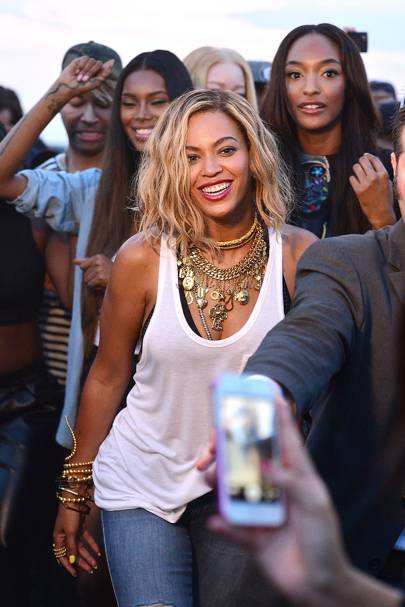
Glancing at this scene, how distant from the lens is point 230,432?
61.6 inches

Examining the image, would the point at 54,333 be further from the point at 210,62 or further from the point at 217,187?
the point at 210,62

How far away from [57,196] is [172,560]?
6.58ft

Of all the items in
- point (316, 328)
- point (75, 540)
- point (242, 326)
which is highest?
point (316, 328)

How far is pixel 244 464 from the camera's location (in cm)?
157

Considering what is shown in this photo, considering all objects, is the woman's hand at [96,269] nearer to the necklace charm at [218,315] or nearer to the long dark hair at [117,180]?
the long dark hair at [117,180]

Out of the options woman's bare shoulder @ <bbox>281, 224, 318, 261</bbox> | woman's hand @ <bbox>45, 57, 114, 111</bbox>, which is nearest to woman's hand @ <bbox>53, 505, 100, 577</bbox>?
woman's bare shoulder @ <bbox>281, 224, 318, 261</bbox>

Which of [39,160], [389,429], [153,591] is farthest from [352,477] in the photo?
[39,160]

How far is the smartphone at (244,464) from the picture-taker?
1559 millimetres

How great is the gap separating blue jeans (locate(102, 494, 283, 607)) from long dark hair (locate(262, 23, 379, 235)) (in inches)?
58.7

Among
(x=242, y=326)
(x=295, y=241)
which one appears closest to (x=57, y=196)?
(x=295, y=241)

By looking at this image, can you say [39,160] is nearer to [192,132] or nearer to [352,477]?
[192,132]

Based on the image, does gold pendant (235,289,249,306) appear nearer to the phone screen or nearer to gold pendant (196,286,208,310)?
gold pendant (196,286,208,310)

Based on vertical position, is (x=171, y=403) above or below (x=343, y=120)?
below

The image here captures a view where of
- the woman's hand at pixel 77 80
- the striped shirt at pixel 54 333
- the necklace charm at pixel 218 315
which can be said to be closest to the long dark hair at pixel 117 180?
the woman's hand at pixel 77 80
